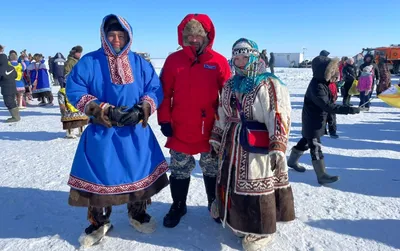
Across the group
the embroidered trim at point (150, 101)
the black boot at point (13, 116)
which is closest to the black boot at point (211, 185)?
the embroidered trim at point (150, 101)

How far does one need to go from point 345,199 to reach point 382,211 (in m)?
0.36

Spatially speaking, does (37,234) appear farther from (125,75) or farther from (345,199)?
(345,199)

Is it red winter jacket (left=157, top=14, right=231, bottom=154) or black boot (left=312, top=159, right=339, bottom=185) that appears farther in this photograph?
black boot (left=312, top=159, right=339, bottom=185)

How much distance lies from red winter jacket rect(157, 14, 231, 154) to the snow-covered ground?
30.4 inches

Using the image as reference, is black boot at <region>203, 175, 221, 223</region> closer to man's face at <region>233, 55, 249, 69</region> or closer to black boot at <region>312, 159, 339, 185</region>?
Answer: man's face at <region>233, 55, 249, 69</region>

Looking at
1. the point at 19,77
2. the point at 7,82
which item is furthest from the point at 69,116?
the point at 19,77

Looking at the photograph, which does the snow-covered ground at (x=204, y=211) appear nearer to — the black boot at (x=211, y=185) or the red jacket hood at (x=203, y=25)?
the black boot at (x=211, y=185)

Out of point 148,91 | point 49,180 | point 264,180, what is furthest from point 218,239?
point 49,180

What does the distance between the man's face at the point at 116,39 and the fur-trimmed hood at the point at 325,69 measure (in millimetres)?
2111

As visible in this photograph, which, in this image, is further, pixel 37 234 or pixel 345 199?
pixel 345 199

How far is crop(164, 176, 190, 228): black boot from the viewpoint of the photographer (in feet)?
9.07

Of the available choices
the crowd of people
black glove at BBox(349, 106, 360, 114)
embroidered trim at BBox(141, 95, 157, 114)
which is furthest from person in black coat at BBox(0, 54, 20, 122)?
black glove at BBox(349, 106, 360, 114)

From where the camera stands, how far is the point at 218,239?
2.55 m

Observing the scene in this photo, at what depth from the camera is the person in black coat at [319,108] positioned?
3260 millimetres
